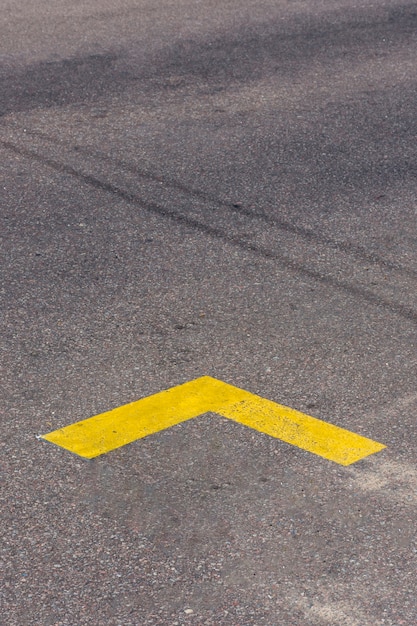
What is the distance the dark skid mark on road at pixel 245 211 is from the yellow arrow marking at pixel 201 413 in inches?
66.3

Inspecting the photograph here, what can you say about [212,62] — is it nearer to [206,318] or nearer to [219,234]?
[219,234]

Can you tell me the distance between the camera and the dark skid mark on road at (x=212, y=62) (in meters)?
8.54

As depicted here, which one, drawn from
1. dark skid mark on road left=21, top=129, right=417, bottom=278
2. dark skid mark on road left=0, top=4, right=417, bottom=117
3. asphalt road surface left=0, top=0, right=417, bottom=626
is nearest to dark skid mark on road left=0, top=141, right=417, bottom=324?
asphalt road surface left=0, top=0, right=417, bottom=626

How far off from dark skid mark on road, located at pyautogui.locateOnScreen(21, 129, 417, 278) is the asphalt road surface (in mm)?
20

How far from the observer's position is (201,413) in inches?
171

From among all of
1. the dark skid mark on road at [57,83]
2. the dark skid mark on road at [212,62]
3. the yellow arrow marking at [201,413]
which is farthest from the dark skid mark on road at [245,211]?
the yellow arrow marking at [201,413]

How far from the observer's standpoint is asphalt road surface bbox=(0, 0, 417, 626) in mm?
3428

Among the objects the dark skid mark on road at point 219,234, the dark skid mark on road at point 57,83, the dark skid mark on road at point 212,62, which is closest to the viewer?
the dark skid mark on road at point 219,234

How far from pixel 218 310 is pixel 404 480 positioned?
1667mm

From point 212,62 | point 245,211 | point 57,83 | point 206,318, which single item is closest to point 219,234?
Result: point 245,211

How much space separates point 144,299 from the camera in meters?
5.31

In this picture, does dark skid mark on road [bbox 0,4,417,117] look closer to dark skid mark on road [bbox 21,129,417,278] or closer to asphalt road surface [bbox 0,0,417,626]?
asphalt road surface [bbox 0,0,417,626]

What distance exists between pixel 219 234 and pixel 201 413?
197 centimetres

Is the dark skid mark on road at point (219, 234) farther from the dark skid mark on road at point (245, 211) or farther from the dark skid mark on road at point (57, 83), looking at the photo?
the dark skid mark on road at point (57, 83)
